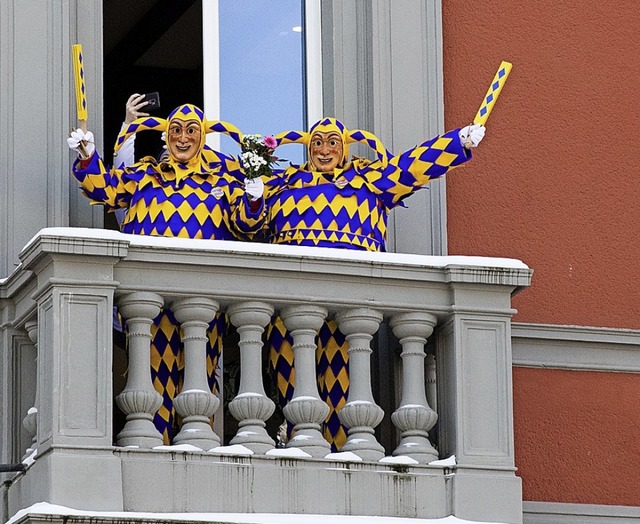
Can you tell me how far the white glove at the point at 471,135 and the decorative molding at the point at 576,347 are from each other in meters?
1.12

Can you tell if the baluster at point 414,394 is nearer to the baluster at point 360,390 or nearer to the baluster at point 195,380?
the baluster at point 360,390

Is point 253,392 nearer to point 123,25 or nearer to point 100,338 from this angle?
point 100,338

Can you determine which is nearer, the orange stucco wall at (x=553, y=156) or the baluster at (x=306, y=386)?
the baluster at (x=306, y=386)

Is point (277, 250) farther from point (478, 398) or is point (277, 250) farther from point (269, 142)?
point (478, 398)

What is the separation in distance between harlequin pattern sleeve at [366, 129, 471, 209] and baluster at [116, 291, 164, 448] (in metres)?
1.30

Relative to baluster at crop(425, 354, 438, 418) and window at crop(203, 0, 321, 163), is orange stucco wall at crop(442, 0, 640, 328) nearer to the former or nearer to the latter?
window at crop(203, 0, 321, 163)

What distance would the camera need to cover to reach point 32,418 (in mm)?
9102

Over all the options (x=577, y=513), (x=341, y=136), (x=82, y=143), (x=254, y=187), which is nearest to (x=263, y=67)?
(x=341, y=136)

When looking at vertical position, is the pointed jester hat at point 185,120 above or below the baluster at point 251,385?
above

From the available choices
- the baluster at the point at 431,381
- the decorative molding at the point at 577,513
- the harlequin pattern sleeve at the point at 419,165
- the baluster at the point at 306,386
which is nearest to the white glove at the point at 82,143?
the baluster at the point at 306,386

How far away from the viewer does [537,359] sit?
1038 cm

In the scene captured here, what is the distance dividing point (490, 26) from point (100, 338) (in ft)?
A: 10.4

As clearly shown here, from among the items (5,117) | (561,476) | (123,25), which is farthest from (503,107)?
(123,25)

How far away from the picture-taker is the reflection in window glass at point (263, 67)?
35.4 ft
